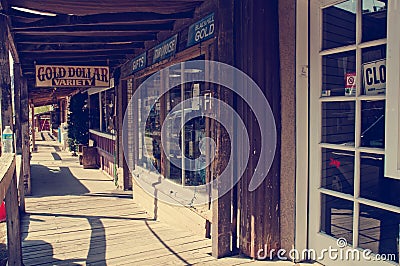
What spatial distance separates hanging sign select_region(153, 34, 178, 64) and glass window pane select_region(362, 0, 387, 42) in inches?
95.4

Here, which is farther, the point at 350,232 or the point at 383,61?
the point at 350,232

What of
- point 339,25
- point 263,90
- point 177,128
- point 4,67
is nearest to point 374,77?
point 339,25

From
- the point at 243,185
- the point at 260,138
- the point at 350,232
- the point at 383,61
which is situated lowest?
the point at 350,232

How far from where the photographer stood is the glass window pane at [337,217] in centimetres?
275

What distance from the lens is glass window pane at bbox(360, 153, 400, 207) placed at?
2.41 meters

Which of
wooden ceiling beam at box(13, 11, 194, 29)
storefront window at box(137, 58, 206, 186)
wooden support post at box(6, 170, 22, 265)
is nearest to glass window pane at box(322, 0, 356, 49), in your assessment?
storefront window at box(137, 58, 206, 186)

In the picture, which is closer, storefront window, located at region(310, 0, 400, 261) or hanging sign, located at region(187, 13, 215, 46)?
storefront window, located at region(310, 0, 400, 261)

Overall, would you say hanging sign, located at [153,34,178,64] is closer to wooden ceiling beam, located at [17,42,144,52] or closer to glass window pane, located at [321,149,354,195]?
wooden ceiling beam, located at [17,42,144,52]

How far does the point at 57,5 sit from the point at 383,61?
280 centimetres

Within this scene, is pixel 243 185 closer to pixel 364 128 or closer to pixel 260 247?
pixel 260 247

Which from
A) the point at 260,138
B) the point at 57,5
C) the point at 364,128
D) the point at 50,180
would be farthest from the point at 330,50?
the point at 50,180

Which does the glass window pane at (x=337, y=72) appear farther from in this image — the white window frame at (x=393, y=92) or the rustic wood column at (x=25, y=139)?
the rustic wood column at (x=25, y=139)

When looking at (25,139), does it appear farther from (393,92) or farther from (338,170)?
(393,92)

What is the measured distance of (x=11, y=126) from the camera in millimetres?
4320
